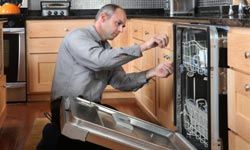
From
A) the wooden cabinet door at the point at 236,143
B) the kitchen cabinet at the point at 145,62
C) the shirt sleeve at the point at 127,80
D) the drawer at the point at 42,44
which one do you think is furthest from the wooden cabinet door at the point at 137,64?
the wooden cabinet door at the point at 236,143

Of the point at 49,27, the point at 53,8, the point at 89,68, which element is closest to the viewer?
the point at 89,68

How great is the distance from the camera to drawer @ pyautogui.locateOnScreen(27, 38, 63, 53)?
410 cm

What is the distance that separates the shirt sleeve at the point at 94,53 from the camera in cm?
180

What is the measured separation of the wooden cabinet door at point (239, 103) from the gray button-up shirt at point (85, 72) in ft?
1.70

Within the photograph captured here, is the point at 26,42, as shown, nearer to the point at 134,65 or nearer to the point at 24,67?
the point at 24,67

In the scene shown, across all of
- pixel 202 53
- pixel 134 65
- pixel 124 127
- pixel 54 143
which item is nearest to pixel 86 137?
pixel 124 127

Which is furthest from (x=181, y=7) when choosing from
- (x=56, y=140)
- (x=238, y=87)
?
(x=238, y=87)

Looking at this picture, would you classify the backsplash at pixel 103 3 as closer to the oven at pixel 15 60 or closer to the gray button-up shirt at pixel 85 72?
the oven at pixel 15 60

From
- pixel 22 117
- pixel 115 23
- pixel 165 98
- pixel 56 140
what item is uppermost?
pixel 115 23

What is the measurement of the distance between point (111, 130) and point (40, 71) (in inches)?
119

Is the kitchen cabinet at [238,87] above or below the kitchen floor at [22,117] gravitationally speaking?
above

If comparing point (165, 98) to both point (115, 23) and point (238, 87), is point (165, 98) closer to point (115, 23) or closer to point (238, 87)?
point (115, 23)

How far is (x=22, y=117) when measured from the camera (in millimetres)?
3590

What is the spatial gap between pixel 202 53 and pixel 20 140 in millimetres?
1591
